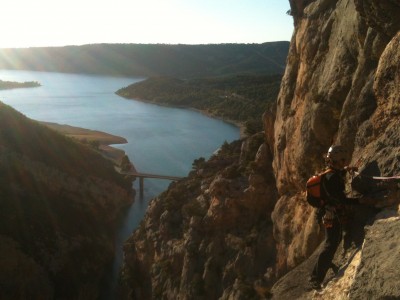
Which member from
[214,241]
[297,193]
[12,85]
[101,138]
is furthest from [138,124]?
[12,85]

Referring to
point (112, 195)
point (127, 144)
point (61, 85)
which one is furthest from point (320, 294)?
point (61, 85)

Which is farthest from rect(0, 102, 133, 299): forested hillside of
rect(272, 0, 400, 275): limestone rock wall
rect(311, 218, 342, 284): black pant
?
rect(311, 218, 342, 284): black pant

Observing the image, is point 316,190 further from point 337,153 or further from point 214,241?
point 214,241

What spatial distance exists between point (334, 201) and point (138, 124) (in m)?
64.7

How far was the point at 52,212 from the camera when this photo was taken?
27.8 m

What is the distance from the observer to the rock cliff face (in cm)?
540

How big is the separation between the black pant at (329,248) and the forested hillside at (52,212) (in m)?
18.8

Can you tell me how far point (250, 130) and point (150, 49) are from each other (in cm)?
13823

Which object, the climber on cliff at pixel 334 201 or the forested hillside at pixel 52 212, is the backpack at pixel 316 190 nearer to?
the climber on cliff at pixel 334 201

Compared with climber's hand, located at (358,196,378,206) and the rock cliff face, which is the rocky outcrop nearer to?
the rock cliff face

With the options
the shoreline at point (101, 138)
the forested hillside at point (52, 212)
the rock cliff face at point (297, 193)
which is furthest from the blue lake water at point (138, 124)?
the rock cliff face at point (297, 193)

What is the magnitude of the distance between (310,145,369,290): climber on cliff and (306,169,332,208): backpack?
0.03m

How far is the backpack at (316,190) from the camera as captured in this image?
214 inches

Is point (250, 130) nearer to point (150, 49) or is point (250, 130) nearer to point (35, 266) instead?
point (35, 266)
